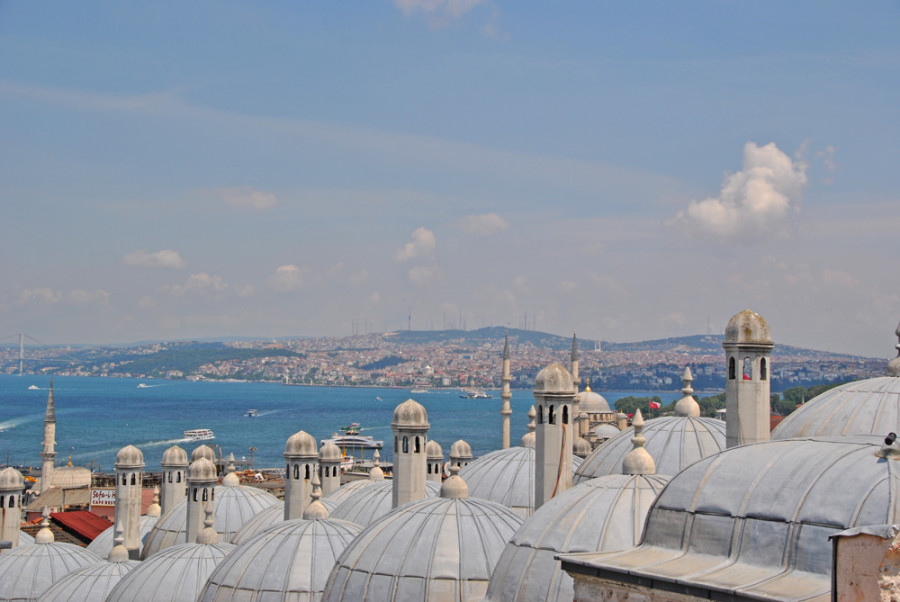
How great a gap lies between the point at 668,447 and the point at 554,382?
4.39 m

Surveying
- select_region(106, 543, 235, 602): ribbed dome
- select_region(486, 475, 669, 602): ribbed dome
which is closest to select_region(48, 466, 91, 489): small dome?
select_region(106, 543, 235, 602): ribbed dome

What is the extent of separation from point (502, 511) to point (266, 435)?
13320cm

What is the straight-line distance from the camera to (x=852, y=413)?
17.4 metres

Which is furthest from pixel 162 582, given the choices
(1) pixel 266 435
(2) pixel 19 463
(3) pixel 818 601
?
(1) pixel 266 435

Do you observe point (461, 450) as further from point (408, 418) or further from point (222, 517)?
point (408, 418)

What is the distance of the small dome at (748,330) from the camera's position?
19000mm

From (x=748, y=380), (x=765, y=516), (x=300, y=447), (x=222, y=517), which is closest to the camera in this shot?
(x=765, y=516)

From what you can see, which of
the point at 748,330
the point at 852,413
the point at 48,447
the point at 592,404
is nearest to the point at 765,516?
the point at 852,413

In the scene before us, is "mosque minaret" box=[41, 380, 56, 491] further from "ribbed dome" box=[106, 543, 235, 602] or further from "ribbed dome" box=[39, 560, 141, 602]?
"ribbed dome" box=[106, 543, 235, 602]

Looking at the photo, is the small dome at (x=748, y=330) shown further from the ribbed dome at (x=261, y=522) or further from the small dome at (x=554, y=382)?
the ribbed dome at (x=261, y=522)

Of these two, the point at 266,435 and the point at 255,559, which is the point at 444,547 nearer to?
the point at 255,559

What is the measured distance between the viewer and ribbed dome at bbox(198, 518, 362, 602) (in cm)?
2127

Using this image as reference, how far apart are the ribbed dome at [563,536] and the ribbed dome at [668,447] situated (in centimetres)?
676

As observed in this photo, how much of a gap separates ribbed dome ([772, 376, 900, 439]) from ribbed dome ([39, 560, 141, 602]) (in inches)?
676
